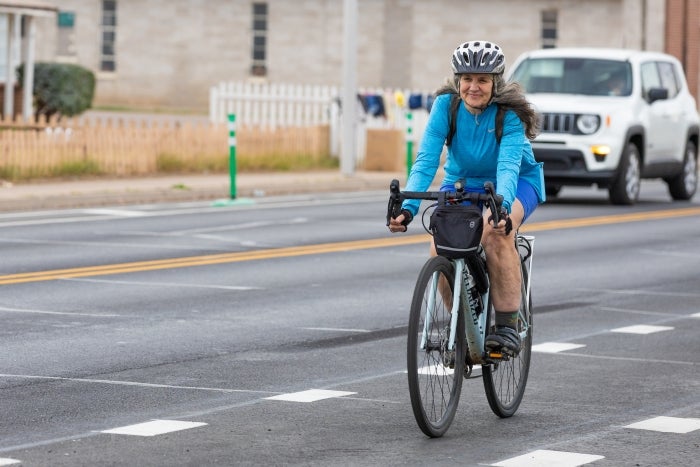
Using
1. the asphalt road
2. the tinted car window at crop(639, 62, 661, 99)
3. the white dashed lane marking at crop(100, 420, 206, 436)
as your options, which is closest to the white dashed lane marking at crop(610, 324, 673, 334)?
the asphalt road

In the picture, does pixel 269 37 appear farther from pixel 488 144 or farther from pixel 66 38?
pixel 488 144

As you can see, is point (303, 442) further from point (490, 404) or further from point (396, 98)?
point (396, 98)

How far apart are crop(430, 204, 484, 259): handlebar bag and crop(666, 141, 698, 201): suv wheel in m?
18.8

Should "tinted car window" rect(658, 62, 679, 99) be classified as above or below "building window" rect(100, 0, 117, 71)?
below

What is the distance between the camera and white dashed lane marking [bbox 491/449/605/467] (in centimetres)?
752

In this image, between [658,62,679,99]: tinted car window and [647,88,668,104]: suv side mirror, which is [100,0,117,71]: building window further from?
[647,88,668,104]: suv side mirror

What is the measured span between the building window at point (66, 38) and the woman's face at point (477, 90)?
4871 centimetres

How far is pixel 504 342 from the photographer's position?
8.38m

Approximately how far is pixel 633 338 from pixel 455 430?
3.82 metres

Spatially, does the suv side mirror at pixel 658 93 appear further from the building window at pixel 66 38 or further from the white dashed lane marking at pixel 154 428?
the building window at pixel 66 38

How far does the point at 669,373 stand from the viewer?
405 inches

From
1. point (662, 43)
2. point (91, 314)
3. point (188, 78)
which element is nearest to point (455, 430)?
point (91, 314)

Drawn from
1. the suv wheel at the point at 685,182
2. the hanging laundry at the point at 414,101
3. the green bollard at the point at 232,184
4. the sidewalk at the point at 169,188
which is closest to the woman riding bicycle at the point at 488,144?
the sidewalk at the point at 169,188

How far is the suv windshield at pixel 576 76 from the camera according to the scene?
80.9ft
